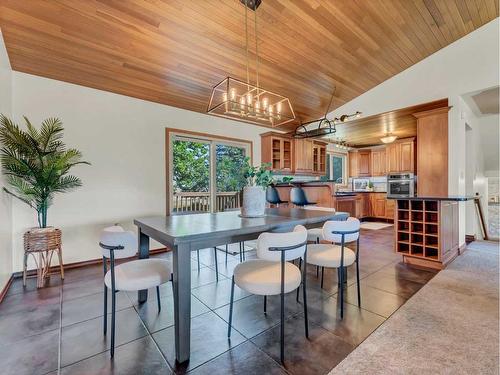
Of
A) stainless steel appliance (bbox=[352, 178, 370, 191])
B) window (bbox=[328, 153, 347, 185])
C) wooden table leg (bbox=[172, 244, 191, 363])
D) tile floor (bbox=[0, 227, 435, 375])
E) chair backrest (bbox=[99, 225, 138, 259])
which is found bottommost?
tile floor (bbox=[0, 227, 435, 375])

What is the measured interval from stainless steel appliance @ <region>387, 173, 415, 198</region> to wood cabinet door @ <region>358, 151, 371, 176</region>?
2.91ft

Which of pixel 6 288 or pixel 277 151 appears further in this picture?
pixel 277 151

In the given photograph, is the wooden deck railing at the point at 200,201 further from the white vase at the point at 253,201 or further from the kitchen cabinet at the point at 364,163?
the kitchen cabinet at the point at 364,163

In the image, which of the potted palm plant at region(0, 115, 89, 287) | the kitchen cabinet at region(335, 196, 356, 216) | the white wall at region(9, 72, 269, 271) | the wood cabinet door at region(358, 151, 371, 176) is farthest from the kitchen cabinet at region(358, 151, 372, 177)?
the potted palm plant at region(0, 115, 89, 287)

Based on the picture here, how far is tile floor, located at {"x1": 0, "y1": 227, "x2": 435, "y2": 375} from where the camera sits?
1480 millimetres

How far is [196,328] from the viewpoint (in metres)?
1.87

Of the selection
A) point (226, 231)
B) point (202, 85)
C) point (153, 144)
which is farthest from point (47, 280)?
point (202, 85)

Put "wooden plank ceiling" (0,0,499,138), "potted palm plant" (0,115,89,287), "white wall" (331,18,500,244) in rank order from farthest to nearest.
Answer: "white wall" (331,18,500,244) < "potted palm plant" (0,115,89,287) < "wooden plank ceiling" (0,0,499,138)

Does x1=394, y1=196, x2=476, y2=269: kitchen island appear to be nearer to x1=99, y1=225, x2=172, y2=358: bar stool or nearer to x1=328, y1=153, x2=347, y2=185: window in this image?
x1=99, y1=225, x2=172, y2=358: bar stool

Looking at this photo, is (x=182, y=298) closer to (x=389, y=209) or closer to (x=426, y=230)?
(x=426, y=230)

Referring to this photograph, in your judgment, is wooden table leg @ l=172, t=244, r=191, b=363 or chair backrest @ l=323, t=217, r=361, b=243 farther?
chair backrest @ l=323, t=217, r=361, b=243

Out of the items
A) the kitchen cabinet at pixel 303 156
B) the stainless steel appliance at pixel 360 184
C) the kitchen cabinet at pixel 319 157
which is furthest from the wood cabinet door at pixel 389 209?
the kitchen cabinet at pixel 303 156

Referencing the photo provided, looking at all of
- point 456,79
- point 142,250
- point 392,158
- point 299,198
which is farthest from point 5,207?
point 392,158

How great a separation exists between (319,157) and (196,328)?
5.46 metres
